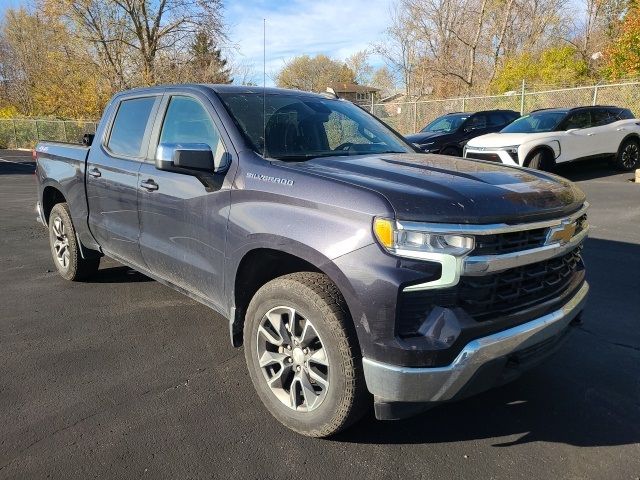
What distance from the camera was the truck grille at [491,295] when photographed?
2.31 metres

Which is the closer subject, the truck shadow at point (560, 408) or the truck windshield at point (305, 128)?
the truck shadow at point (560, 408)

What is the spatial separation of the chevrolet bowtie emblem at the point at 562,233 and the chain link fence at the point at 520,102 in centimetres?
1595

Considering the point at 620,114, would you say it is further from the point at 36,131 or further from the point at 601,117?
the point at 36,131

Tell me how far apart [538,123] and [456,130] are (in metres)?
2.57

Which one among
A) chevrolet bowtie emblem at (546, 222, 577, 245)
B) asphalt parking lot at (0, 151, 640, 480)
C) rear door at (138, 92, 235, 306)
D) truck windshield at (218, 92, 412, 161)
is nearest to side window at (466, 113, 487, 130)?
asphalt parking lot at (0, 151, 640, 480)

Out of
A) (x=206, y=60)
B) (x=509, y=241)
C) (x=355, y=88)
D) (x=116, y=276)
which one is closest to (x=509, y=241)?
(x=509, y=241)

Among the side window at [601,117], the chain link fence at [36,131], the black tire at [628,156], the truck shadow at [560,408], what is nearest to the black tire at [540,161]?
the side window at [601,117]

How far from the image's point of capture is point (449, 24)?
108ft

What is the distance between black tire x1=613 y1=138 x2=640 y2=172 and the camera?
1259 centimetres

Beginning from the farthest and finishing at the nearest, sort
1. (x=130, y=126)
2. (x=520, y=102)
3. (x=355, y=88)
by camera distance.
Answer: (x=355, y=88), (x=520, y=102), (x=130, y=126)

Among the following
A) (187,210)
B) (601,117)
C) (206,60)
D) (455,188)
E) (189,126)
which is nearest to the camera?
(455,188)

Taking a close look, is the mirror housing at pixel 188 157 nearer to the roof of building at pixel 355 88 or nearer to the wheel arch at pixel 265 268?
the wheel arch at pixel 265 268

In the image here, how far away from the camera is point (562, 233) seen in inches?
108

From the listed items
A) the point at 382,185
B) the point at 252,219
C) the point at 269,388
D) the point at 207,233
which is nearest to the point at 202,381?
the point at 269,388
